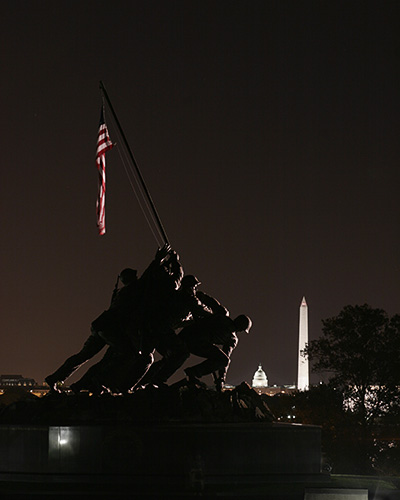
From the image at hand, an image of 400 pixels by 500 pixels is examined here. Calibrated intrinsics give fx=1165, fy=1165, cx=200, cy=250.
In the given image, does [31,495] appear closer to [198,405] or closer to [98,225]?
[198,405]

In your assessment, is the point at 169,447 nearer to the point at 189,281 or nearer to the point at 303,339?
the point at 189,281

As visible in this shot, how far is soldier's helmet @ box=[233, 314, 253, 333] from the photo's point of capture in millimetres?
26484

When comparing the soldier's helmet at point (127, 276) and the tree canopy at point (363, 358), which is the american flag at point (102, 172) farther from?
the tree canopy at point (363, 358)

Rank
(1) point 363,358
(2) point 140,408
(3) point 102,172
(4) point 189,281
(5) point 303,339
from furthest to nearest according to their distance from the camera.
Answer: (5) point 303,339, (1) point 363,358, (3) point 102,172, (4) point 189,281, (2) point 140,408

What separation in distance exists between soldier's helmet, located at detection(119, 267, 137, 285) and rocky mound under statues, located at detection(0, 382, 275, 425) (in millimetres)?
2895

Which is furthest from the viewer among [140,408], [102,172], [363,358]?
[363,358]

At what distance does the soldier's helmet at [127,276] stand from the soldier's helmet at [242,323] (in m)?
2.52

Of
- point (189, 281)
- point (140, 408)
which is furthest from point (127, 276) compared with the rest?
point (140, 408)

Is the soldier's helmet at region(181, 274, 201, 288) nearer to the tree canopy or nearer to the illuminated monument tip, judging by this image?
the tree canopy

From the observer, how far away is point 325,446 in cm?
5244

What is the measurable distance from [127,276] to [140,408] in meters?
3.65

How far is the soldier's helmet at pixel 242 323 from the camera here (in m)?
26.5

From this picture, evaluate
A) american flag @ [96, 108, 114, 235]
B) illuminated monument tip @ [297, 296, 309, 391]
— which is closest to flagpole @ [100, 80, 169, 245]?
american flag @ [96, 108, 114, 235]

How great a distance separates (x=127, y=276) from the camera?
26641mm
